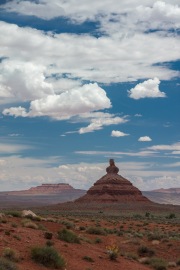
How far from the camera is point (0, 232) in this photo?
23.6 metres

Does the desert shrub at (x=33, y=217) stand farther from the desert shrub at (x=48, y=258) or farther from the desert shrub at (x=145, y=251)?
the desert shrub at (x=48, y=258)

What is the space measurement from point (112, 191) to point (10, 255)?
12808 centimetres

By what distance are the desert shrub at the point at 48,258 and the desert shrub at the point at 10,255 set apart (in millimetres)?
1194

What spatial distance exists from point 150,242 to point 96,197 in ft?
358

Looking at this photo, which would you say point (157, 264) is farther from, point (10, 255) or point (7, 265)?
point (7, 265)

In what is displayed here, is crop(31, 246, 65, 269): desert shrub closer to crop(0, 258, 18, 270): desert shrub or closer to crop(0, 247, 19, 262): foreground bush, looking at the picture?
crop(0, 247, 19, 262): foreground bush

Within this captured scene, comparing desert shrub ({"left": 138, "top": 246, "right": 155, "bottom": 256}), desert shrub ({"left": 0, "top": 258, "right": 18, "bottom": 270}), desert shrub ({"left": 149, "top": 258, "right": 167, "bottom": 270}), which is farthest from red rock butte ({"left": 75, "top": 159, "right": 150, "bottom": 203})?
desert shrub ({"left": 0, "top": 258, "right": 18, "bottom": 270})

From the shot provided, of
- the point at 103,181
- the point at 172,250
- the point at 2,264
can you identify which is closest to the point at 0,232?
A: the point at 2,264

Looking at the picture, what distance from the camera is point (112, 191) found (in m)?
146

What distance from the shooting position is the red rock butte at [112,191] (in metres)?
142

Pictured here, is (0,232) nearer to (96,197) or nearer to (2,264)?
(2,264)

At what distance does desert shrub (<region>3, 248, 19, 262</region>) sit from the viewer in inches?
731

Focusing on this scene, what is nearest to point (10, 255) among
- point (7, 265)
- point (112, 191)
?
point (7, 265)

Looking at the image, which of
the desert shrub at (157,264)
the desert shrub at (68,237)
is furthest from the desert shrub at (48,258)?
the desert shrub at (157,264)
